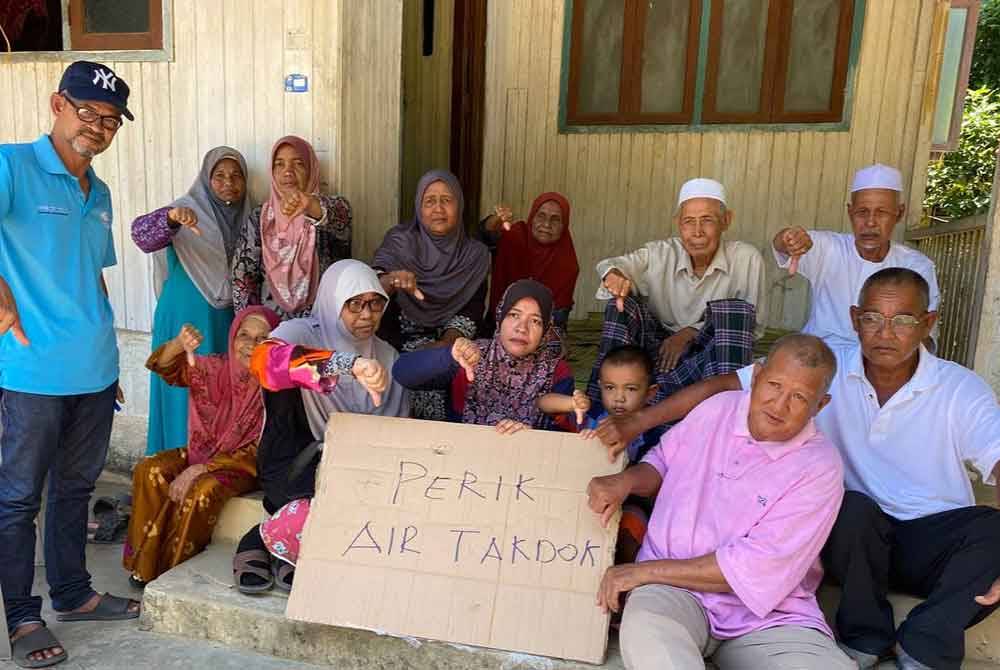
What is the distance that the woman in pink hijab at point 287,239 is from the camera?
3422 mm

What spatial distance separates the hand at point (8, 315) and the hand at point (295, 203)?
4.39 ft

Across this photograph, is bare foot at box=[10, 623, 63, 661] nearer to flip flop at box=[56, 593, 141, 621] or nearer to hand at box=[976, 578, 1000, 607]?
flip flop at box=[56, 593, 141, 621]

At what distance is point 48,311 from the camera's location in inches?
93.5

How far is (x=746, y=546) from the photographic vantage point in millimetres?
1983

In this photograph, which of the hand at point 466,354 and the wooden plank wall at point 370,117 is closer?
the hand at point 466,354

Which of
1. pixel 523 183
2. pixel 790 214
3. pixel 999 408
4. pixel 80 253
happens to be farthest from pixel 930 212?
pixel 80 253

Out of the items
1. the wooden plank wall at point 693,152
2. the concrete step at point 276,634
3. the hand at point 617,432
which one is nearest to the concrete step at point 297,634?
the concrete step at point 276,634

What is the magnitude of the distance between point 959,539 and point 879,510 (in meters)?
0.22

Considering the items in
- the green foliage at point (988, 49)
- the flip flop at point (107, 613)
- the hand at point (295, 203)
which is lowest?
the flip flop at point (107, 613)

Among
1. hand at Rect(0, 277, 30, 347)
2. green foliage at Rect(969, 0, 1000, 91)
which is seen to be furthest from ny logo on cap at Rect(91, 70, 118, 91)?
green foliage at Rect(969, 0, 1000, 91)

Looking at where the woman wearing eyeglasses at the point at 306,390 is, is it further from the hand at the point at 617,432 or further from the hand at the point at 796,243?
the hand at the point at 796,243

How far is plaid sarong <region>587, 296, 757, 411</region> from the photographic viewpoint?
2.79 meters

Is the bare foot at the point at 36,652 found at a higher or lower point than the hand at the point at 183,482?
lower

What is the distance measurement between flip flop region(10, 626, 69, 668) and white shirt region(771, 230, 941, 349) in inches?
117
